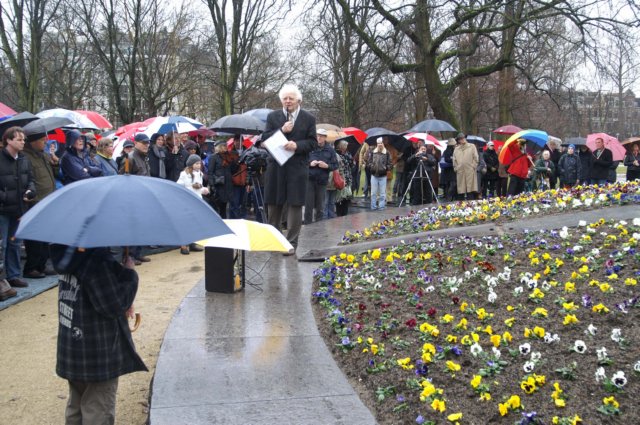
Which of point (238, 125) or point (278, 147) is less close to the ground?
point (238, 125)

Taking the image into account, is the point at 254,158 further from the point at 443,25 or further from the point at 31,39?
the point at 31,39

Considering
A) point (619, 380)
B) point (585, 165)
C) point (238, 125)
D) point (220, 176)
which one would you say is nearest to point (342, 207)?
point (238, 125)

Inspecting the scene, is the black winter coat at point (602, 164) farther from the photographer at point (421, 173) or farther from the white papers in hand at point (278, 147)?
the white papers in hand at point (278, 147)

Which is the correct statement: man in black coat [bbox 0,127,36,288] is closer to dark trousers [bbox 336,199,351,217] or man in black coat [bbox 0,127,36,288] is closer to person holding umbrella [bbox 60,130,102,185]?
person holding umbrella [bbox 60,130,102,185]

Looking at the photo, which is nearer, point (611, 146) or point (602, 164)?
point (602, 164)

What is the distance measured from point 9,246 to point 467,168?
11169mm

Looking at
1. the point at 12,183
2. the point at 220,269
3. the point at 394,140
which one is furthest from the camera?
the point at 394,140

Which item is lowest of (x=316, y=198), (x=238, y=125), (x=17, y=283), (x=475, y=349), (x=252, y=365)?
(x=252, y=365)

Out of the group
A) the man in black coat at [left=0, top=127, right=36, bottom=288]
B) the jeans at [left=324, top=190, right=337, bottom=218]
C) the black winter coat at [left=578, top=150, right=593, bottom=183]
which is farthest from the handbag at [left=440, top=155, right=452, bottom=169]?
the man in black coat at [left=0, top=127, right=36, bottom=288]

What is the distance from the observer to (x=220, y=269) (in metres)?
6.62

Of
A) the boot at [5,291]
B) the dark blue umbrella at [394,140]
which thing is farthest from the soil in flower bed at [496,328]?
the dark blue umbrella at [394,140]

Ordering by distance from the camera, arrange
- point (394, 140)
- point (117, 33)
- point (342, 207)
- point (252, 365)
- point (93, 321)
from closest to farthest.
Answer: point (93, 321) → point (252, 365) → point (342, 207) → point (394, 140) → point (117, 33)

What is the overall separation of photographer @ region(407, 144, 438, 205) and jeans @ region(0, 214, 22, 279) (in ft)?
33.1

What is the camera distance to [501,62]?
2088 centimetres
